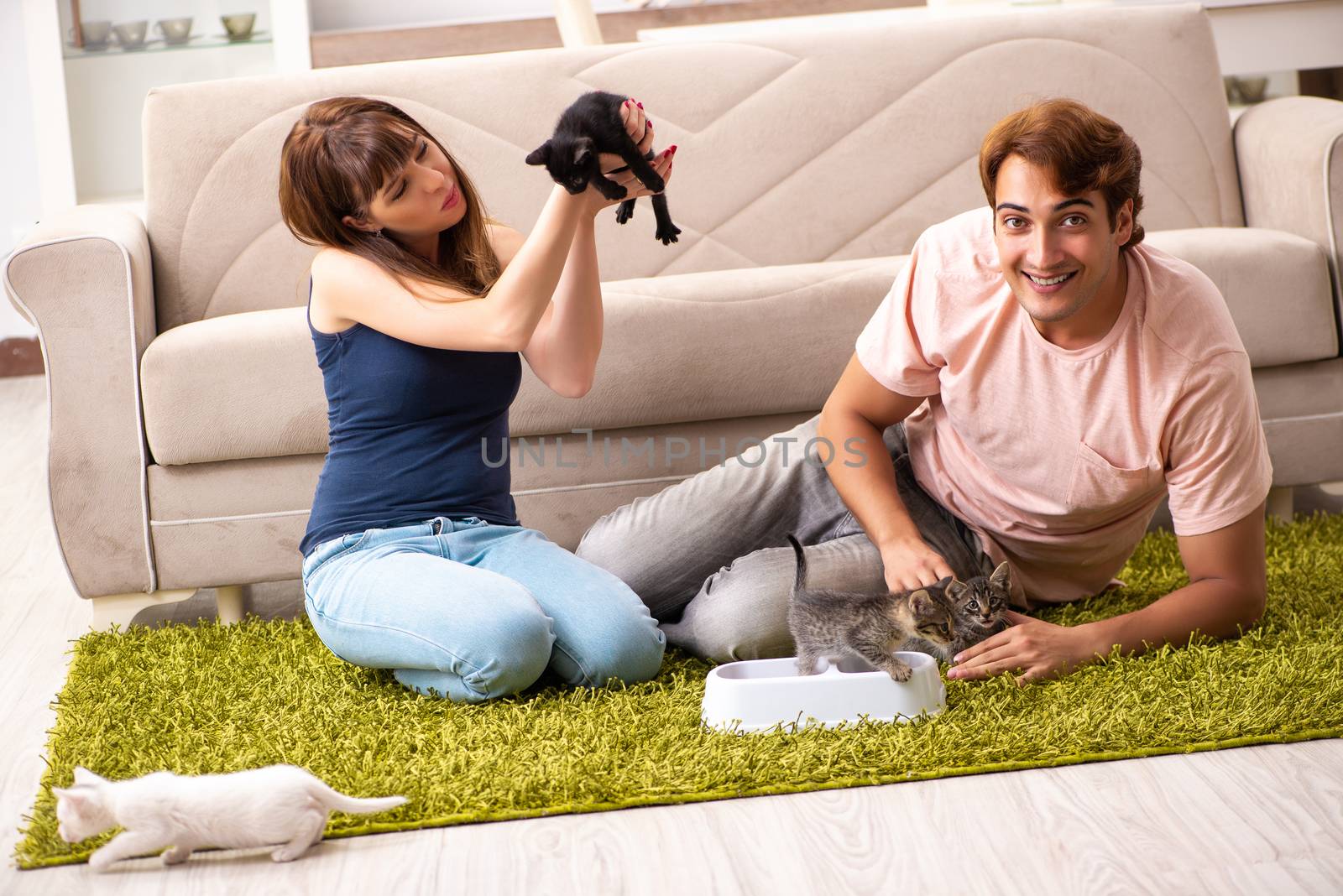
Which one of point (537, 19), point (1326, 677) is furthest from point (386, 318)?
point (537, 19)

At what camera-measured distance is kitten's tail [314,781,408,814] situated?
48.4 inches

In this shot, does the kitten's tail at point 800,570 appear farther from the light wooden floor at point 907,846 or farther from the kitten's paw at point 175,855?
the kitten's paw at point 175,855

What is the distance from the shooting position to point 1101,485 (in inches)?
62.0

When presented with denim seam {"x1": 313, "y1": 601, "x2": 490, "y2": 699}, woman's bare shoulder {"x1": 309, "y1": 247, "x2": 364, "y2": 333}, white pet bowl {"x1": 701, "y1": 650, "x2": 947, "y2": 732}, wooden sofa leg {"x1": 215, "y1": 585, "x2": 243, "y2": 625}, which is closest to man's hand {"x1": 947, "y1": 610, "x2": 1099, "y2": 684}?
white pet bowl {"x1": 701, "y1": 650, "x2": 947, "y2": 732}

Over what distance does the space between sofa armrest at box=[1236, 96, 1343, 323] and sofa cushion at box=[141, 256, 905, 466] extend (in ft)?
2.54

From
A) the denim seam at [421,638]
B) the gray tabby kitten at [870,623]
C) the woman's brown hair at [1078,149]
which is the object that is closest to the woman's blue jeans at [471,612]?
the denim seam at [421,638]

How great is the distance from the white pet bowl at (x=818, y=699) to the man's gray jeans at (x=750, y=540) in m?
0.27

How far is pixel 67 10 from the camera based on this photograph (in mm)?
4117

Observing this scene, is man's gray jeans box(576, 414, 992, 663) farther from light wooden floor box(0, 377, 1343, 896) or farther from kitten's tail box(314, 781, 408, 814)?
kitten's tail box(314, 781, 408, 814)

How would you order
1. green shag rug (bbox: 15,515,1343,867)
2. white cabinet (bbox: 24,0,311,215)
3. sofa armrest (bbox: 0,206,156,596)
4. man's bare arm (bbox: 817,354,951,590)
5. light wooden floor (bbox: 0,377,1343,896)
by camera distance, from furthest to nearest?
1. white cabinet (bbox: 24,0,311,215)
2. sofa armrest (bbox: 0,206,156,596)
3. man's bare arm (bbox: 817,354,951,590)
4. green shag rug (bbox: 15,515,1343,867)
5. light wooden floor (bbox: 0,377,1343,896)

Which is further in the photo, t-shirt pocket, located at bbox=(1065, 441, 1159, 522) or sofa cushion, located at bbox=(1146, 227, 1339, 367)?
sofa cushion, located at bbox=(1146, 227, 1339, 367)

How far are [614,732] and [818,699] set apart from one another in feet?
0.78

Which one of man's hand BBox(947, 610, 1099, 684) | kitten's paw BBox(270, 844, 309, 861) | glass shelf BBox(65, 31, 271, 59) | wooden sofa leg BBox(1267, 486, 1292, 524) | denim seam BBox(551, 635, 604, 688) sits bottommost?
wooden sofa leg BBox(1267, 486, 1292, 524)

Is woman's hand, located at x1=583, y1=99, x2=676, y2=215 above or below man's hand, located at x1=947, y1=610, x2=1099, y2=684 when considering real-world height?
above
